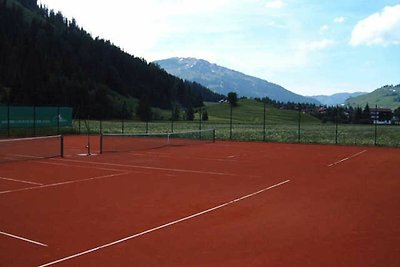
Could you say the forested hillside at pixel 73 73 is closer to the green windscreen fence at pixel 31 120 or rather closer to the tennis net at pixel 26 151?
the green windscreen fence at pixel 31 120

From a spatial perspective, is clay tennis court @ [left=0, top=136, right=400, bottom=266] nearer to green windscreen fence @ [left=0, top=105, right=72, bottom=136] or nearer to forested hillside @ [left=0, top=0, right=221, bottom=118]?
green windscreen fence @ [left=0, top=105, right=72, bottom=136]

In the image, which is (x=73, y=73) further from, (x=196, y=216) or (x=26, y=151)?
(x=196, y=216)

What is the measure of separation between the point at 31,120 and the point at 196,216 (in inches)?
1271

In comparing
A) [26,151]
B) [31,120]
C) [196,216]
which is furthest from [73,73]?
[196,216]

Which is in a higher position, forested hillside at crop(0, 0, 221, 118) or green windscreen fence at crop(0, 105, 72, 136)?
forested hillside at crop(0, 0, 221, 118)

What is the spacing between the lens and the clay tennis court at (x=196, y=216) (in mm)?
7309

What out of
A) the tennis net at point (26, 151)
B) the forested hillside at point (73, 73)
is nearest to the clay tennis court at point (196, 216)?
the tennis net at point (26, 151)

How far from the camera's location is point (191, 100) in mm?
177250

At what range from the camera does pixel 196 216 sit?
10.1 meters

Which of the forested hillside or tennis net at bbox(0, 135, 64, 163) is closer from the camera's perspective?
tennis net at bbox(0, 135, 64, 163)

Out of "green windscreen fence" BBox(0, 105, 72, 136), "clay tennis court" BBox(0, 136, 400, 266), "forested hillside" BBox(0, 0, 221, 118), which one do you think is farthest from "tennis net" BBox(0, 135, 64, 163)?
"forested hillside" BBox(0, 0, 221, 118)

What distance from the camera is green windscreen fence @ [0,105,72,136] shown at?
3772 centimetres

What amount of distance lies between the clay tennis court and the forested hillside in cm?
7166

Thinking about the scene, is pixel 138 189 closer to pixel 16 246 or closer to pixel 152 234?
pixel 152 234
